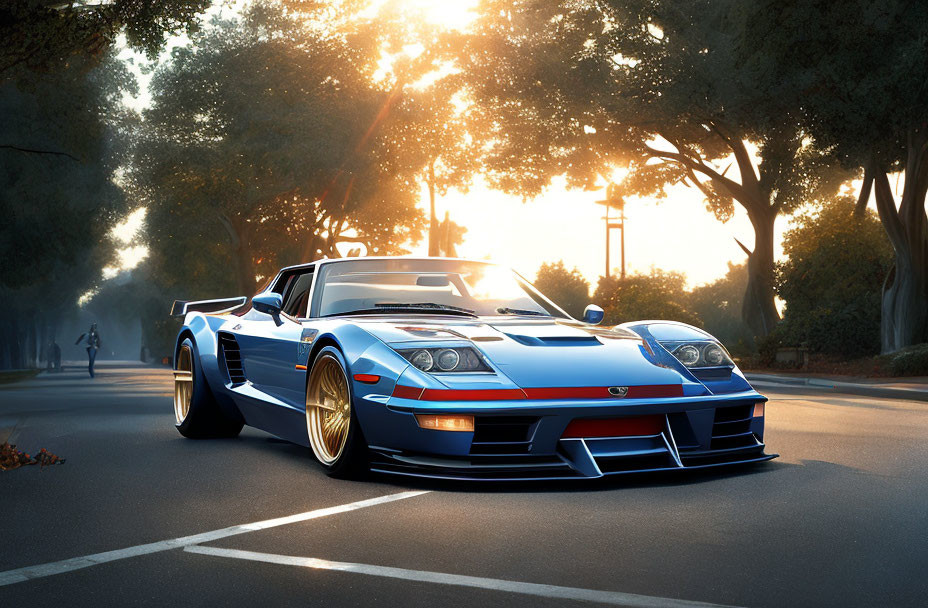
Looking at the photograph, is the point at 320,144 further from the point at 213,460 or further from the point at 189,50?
the point at 213,460

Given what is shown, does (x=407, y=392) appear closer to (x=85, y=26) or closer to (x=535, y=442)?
(x=535, y=442)

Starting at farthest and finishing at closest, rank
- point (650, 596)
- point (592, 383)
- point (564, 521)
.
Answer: point (592, 383) < point (564, 521) < point (650, 596)

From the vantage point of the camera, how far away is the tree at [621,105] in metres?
31.8

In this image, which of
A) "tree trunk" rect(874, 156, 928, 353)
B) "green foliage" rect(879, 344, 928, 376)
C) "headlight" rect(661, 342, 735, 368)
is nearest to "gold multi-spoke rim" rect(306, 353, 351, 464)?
"headlight" rect(661, 342, 735, 368)

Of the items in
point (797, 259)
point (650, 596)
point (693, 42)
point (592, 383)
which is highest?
point (693, 42)

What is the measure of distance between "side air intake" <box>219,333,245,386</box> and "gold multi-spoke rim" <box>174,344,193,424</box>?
0.58 metres

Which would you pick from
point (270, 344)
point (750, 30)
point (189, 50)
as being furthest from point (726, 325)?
point (270, 344)

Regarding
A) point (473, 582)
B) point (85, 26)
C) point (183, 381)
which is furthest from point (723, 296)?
point (473, 582)

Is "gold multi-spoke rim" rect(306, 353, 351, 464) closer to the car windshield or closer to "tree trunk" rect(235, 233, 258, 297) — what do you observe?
the car windshield

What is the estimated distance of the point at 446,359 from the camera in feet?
20.0

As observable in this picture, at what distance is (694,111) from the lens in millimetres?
31922

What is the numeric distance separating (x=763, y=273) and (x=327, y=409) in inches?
1250

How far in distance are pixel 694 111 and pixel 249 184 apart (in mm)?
14633

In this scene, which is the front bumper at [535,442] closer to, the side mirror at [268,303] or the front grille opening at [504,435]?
the front grille opening at [504,435]
